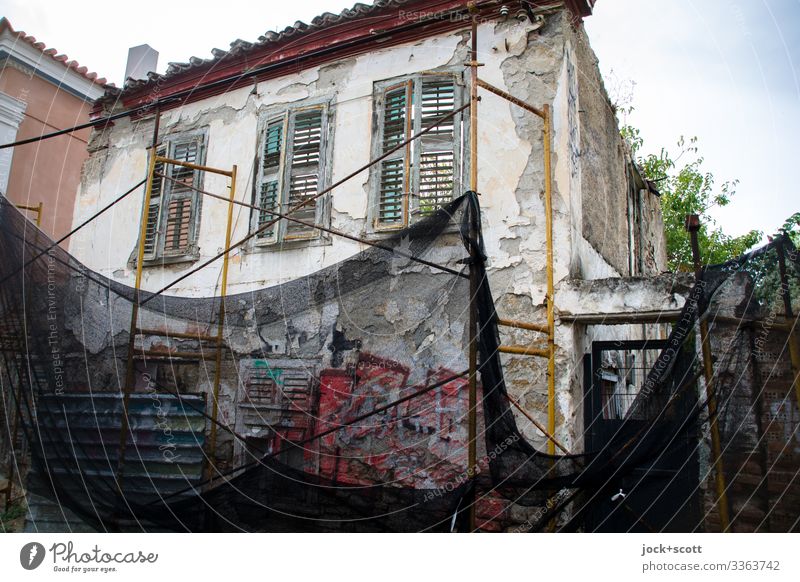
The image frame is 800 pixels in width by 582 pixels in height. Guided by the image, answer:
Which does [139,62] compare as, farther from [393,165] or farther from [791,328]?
[791,328]

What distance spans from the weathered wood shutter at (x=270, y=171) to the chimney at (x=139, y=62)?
247cm

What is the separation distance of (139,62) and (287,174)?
3.02 metres

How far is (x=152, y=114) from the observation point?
6.28 m

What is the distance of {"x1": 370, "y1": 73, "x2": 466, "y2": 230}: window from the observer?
187 inches

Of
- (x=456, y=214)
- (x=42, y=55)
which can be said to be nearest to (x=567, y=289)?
(x=456, y=214)

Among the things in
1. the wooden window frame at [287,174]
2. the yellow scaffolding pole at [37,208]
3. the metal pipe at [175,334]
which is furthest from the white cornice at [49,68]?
the metal pipe at [175,334]

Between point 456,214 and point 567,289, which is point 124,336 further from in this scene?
point 567,289

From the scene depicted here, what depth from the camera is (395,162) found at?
193 inches

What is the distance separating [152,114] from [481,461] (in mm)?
4821

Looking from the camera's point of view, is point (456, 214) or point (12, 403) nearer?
point (456, 214)

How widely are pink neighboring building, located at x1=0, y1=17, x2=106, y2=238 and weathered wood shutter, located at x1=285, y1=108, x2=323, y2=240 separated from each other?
247cm

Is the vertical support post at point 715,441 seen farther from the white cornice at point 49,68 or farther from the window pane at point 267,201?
the white cornice at point 49,68

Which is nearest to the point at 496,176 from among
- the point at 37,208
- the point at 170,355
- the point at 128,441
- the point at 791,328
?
the point at 791,328

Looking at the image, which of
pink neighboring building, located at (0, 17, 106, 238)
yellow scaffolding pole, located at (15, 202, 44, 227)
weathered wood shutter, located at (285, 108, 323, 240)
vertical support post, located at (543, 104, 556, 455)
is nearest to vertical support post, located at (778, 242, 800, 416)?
vertical support post, located at (543, 104, 556, 455)
